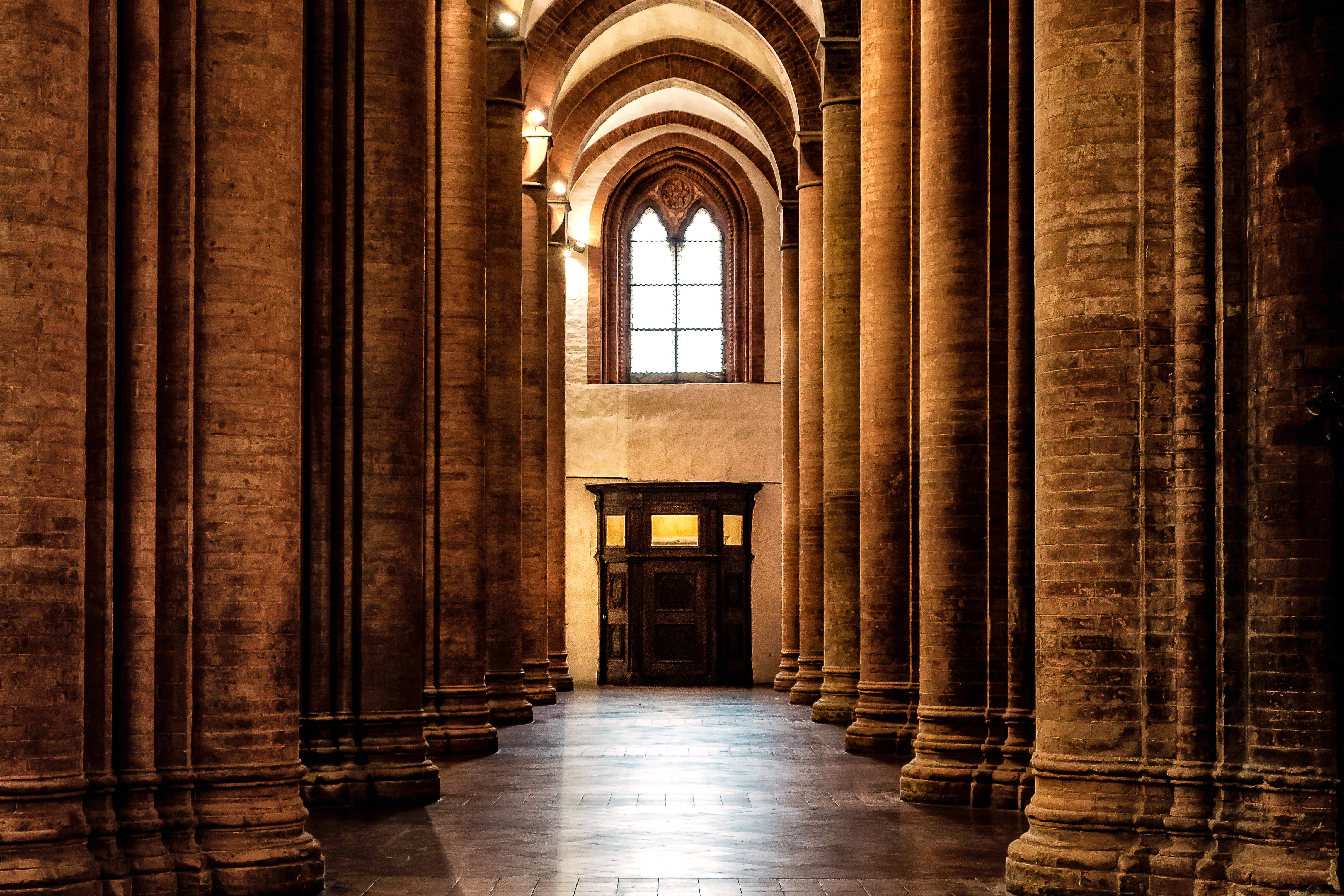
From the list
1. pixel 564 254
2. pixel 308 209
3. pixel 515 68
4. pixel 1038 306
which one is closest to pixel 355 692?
pixel 308 209

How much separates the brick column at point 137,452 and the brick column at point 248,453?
12.5 inches

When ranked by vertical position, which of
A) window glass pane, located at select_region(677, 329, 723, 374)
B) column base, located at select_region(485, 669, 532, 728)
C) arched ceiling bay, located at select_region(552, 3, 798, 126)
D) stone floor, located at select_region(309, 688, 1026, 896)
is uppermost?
arched ceiling bay, located at select_region(552, 3, 798, 126)

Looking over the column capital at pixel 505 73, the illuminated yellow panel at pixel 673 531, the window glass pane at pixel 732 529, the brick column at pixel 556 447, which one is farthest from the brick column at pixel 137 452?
the window glass pane at pixel 732 529

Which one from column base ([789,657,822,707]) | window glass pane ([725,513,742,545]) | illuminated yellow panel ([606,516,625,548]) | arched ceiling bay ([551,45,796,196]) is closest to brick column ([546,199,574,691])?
arched ceiling bay ([551,45,796,196])

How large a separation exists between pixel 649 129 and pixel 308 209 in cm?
2243

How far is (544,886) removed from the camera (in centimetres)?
948

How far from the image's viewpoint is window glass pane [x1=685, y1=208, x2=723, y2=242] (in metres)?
35.9

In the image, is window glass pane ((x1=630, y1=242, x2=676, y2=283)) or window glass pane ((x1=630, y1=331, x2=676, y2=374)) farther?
window glass pane ((x1=630, y1=242, x2=676, y2=283))

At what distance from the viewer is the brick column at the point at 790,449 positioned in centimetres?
2980

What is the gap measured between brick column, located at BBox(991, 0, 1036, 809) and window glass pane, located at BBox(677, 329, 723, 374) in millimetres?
22603

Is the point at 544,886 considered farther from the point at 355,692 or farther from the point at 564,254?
the point at 564,254

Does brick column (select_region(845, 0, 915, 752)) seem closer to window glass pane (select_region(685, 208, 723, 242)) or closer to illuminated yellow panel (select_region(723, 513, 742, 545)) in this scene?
illuminated yellow panel (select_region(723, 513, 742, 545))

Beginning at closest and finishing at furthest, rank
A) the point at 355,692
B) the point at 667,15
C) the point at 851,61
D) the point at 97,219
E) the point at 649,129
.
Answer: the point at 97,219, the point at 355,692, the point at 851,61, the point at 667,15, the point at 649,129

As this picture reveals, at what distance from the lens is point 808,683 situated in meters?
26.3
